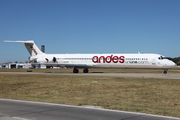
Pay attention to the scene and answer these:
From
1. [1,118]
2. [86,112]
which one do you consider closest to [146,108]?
[86,112]

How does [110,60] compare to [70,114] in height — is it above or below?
above

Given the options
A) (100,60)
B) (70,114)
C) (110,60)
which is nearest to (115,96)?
(70,114)

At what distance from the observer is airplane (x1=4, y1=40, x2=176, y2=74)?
141ft

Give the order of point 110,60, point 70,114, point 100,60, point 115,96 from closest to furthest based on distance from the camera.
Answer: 1. point 70,114
2. point 115,96
3. point 110,60
4. point 100,60

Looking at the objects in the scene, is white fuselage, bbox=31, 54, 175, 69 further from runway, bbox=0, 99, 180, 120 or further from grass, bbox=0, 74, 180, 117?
runway, bbox=0, 99, 180, 120

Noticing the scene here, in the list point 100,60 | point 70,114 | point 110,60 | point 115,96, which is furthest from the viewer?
point 100,60

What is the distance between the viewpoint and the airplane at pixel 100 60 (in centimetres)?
4291

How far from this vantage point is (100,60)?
4738 cm

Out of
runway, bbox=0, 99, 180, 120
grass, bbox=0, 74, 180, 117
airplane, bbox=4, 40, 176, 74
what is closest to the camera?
runway, bbox=0, 99, 180, 120

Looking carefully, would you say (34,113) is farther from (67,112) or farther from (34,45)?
(34,45)

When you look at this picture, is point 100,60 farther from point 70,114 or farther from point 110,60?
point 70,114

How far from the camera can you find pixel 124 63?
45.1 meters

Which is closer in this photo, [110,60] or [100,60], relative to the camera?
[110,60]

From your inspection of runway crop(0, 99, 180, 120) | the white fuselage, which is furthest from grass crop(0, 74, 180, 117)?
the white fuselage
